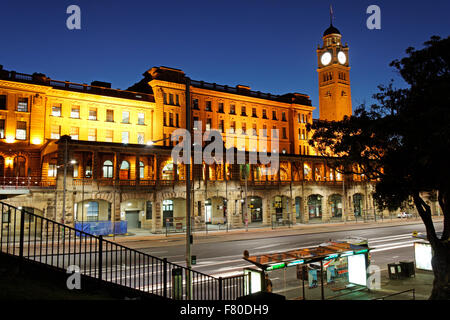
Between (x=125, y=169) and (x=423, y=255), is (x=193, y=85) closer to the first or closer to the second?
(x=125, y=169)

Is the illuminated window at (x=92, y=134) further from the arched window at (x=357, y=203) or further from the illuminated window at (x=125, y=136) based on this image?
the arched window at (x=357, y=203)

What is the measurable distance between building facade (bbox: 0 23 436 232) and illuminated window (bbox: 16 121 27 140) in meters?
0.12

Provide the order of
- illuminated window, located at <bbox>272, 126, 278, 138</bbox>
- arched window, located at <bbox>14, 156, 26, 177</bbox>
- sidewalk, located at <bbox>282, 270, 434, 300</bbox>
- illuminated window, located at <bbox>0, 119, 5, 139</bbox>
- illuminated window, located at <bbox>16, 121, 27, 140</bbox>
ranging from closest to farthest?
sidewalk, located at <bbox>282, 270, 434, 300</bbox>
illuminated window, located at <bbox>0, 119, 5, 139</bbox>
arched window, located at <bbox>14, 156, 26, 177</bbox>
illuminated window, located at <bbox>16, 121, 27, 140</bbox>
illuminated window, located at <bbox>272, 126, 278, 138</bbox>

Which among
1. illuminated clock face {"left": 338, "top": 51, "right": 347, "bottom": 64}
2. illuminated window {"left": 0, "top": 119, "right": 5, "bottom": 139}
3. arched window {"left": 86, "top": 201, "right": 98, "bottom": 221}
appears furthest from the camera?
illuminated clock face {"left": 338, "top": 51, "right": 347, "bottom": 64}

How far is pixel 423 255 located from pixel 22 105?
48578 mm

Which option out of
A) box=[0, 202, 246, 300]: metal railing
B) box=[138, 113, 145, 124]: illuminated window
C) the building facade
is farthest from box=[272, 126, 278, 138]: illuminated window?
box=[0, 202, 246, 300]: metal railing

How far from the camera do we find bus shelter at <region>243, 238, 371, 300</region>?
1210 cm

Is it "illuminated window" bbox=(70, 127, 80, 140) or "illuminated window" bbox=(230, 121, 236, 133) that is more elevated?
"illuminated window" bbox=(230, 121, 236, 133)

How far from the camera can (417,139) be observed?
1221cm

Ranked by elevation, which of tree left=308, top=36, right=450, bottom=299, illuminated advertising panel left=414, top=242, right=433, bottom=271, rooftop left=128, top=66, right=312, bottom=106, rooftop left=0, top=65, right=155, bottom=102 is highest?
rooftop left=128, top=66, right=312, bottom=106

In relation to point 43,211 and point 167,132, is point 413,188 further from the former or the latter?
point 167,132

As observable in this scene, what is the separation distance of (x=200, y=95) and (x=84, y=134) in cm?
2104

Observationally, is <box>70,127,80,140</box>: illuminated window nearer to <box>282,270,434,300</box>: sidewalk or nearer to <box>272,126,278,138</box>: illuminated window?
<box>272,126,278,138</box>: illuminated window

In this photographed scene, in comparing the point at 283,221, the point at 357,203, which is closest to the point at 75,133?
the point at 283,221
